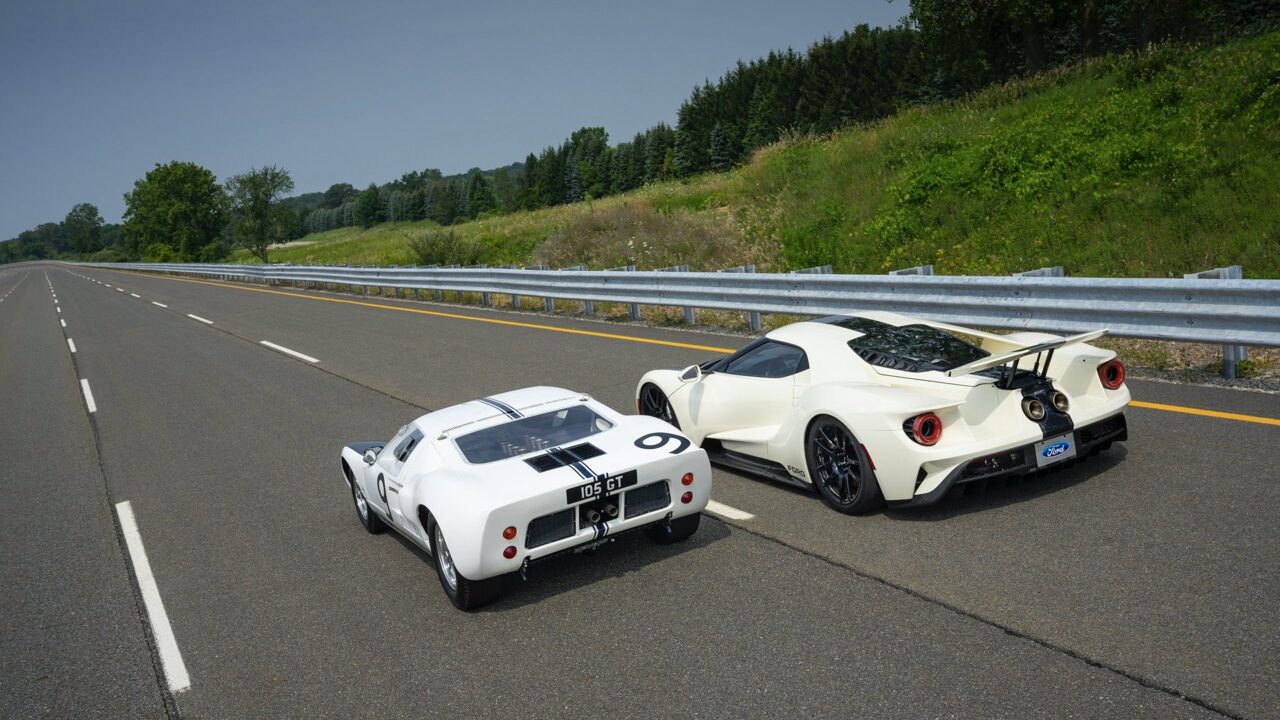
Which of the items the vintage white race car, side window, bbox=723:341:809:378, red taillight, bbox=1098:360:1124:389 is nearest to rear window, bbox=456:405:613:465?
the vintage white race car

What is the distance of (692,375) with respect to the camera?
7.25 m

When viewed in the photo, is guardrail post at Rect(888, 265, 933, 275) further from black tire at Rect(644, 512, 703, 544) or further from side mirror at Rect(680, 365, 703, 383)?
black tire at Rect(644, 512, 703, 544)

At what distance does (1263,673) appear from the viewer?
3.59 m

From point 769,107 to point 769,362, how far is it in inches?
3331

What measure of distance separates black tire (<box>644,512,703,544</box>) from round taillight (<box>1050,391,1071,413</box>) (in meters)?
2.20

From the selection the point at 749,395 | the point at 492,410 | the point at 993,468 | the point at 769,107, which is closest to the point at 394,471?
the point at 492,410

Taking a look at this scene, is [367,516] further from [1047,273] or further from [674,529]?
[1047,273]

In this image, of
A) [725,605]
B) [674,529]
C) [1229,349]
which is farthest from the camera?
[1229,349]

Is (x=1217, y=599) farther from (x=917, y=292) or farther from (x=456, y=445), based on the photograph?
(x=917, y=292)

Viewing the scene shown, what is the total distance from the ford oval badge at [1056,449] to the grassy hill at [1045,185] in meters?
8.42

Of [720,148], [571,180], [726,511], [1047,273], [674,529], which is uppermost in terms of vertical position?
[720,148]

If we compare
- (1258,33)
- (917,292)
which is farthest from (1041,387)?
(1258,33)

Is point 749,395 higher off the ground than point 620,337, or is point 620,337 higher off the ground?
point 749,395

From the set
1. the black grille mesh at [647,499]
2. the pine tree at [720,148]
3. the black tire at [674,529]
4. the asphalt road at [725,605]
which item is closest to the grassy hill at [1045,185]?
the asphalt road at [725,605]
